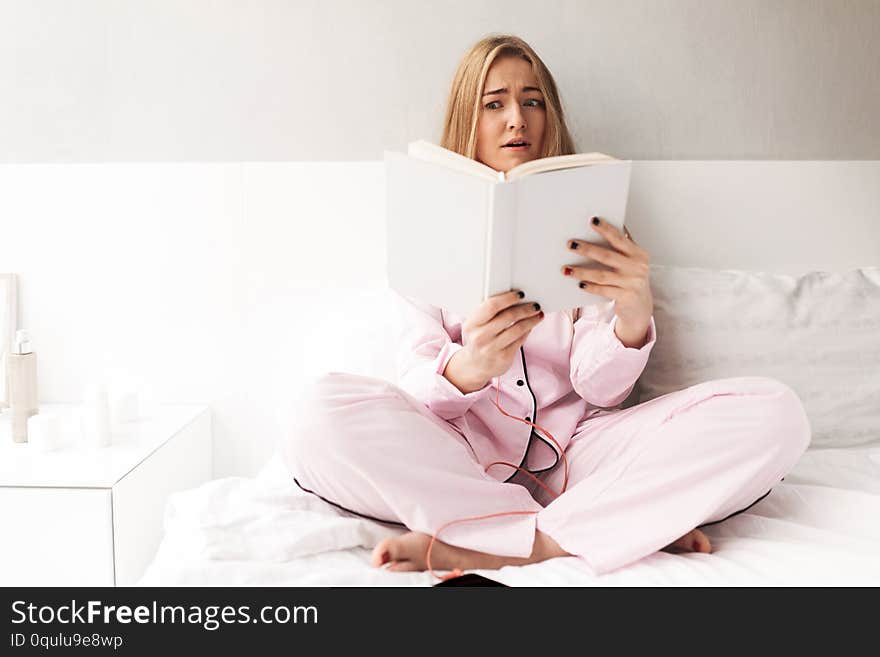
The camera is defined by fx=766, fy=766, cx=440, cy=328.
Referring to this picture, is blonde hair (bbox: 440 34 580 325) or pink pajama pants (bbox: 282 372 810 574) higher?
blonde hair (bbox: 440 34 580 325)

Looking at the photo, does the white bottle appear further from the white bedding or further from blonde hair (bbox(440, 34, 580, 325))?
blonde hair (bbox(440, 34, 580, 325))

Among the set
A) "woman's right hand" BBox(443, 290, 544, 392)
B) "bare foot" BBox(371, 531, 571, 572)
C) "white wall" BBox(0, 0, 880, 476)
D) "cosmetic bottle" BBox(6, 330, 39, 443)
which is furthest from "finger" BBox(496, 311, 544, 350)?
"cosmetic bottle" BBox(6, 330, 39, 443)

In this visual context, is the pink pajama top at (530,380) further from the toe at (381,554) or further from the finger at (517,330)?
the toe at (381,554)

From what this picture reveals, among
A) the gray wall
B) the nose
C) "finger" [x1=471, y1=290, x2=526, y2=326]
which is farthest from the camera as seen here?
the gray wall

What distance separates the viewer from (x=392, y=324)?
1.52 meters

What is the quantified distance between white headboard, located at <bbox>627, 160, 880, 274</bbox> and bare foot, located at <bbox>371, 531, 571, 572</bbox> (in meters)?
0.82

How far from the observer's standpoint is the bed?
3.03 feet

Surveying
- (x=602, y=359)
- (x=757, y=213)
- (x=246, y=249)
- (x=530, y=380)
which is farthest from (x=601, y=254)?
(x=246, y=249)

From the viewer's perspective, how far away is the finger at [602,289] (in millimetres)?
1049

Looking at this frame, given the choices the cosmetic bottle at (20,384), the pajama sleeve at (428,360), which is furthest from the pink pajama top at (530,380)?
the cosmetic bottle at (20,384)

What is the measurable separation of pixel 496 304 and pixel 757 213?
2.92 ft

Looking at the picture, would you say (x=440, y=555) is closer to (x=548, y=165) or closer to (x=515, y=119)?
(x=548, y=165)

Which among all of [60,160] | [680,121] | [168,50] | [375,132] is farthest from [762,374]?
[60,160]
